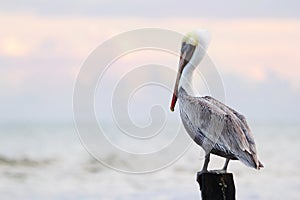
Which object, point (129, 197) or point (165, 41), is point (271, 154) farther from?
point (165, 41)

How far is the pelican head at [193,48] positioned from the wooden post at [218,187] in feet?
5.67

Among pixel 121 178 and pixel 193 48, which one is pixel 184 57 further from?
pixel 121 178

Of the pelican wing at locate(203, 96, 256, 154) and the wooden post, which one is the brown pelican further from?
the wooden post

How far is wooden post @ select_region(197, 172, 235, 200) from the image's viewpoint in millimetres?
7435

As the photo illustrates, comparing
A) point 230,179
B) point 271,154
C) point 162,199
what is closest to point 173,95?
point 230,179

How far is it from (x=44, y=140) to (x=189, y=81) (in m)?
31.3

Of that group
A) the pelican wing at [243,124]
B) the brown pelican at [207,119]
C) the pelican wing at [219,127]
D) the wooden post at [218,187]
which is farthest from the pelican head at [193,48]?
the wooden post at [218,187]

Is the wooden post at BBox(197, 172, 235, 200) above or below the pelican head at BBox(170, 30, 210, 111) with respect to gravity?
below

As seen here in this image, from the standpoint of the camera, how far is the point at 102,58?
29.2 feet

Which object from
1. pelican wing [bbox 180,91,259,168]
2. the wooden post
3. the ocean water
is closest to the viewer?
the wooden post

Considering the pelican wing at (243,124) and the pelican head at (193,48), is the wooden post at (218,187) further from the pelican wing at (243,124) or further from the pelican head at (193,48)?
the pelican head at (193,48)

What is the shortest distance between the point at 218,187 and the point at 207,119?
1279 millimetres

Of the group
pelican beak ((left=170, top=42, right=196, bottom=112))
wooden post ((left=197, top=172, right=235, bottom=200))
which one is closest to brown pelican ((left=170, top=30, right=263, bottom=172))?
pelican beak ((left=170, top=42, right=196, bottom=112))

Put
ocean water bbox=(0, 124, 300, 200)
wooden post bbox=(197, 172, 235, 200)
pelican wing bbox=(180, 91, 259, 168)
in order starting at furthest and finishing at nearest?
ocean water bbox=(0, 124, 300, 200)
pelican wing bbox=(180, 91, 259, 168)
wooden post bbox=(197, 172, 235, 200)
